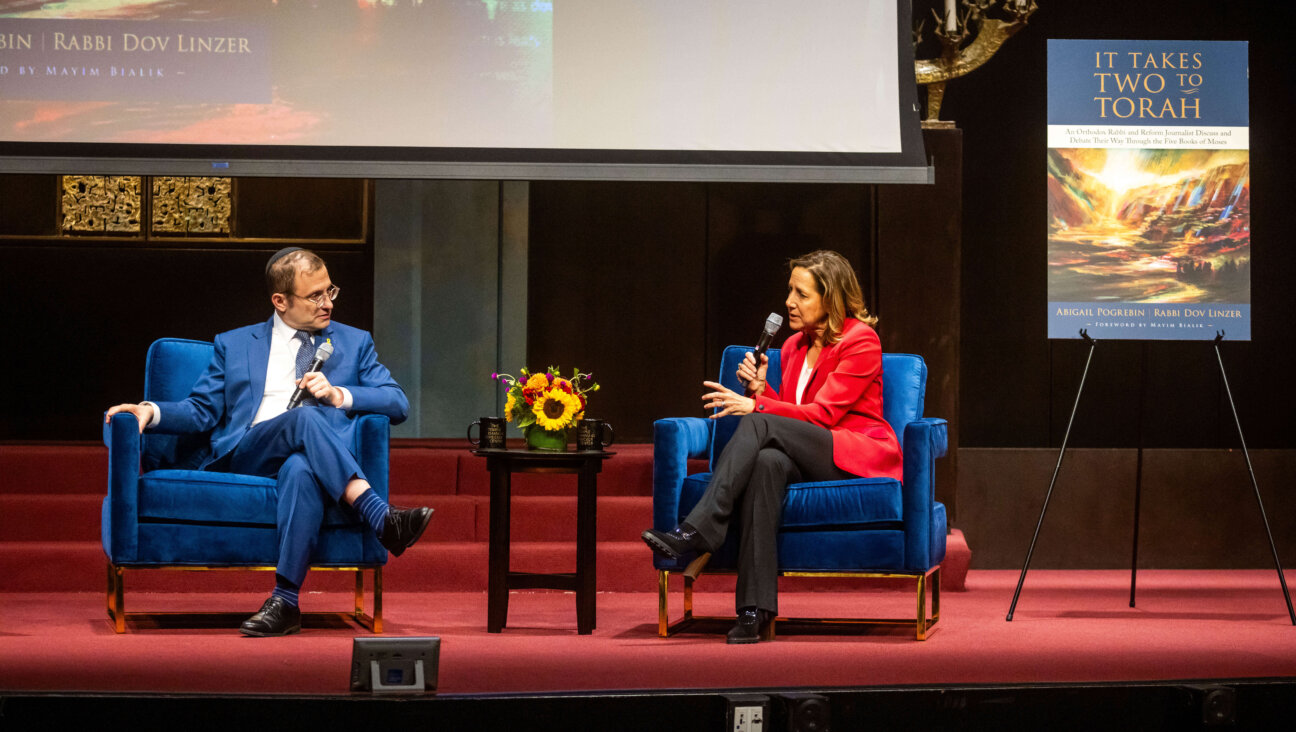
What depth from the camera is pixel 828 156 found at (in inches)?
173

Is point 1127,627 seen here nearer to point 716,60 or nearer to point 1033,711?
point 1033,711

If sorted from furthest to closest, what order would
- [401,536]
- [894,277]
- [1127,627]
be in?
1. [894,277]
2. [1127,627]
3. [401,536]

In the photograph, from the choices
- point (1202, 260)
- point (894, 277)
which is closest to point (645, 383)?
point (894, 277)

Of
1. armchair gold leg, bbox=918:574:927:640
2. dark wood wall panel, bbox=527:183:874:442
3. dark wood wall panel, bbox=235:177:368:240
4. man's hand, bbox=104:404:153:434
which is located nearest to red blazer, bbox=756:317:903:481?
armchair gold leg, bbox=918:574:927:640

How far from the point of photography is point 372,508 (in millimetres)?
3121

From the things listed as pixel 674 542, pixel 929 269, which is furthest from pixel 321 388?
pixel 929 269

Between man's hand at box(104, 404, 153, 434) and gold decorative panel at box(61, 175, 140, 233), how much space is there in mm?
3216

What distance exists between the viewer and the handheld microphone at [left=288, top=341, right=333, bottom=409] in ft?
10.8

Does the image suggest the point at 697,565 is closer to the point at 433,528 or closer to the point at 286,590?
the point at 286,590

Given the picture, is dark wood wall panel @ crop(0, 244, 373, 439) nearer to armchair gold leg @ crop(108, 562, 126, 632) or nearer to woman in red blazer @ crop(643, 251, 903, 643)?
armchair gold leg @ crop(108, 562, 126, 632)

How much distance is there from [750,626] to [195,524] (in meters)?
1.39

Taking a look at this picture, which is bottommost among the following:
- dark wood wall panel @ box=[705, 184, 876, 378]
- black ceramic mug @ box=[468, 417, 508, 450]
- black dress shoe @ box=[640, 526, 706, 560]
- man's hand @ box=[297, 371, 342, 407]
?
black dress shoe @ box=[640, 526, 706, 560]

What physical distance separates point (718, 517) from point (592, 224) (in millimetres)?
2838

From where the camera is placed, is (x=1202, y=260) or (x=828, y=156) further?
(x=1202, y=260)
